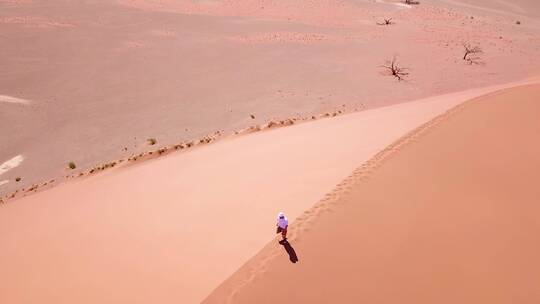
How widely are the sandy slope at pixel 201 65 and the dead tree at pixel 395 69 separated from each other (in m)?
0.70

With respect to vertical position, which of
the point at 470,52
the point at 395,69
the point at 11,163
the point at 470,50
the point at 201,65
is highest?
the point at 201,65

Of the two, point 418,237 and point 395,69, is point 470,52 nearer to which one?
point 395,69

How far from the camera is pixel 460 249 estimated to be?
8.85 m

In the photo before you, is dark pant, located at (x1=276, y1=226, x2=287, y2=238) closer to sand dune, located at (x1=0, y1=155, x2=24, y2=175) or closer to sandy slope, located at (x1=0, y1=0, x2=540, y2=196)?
sandy slope, located at (x1=0, y1=0, x2=540, y2=196)

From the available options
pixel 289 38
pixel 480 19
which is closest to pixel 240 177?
pixel 289 38

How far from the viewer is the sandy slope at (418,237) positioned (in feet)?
25.7

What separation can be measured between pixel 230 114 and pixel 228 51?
35.8 ft

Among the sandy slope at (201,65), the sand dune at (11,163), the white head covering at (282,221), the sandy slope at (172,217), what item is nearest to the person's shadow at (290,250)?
the white head covering at (282,221)

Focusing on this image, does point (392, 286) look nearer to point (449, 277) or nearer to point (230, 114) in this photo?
point (449, 277)

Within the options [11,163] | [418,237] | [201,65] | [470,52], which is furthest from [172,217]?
[470,52]

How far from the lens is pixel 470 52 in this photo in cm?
3253

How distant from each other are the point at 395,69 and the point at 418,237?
73.7 feet

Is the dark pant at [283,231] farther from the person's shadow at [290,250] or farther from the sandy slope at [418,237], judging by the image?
the sandy slope at [418,237]

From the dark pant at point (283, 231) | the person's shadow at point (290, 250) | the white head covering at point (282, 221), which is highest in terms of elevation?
the white head covering at point (282, 221)
